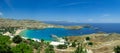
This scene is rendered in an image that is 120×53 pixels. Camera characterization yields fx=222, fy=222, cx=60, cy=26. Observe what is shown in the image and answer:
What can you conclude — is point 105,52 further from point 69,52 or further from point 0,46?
point 0,46

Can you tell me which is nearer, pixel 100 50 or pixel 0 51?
pixel 0 51

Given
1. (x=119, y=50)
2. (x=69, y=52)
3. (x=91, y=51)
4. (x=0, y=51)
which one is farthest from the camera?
(x=91, y=51)

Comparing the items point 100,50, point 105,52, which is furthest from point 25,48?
point 100,50

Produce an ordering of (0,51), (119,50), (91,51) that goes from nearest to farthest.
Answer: (0,51), (119,50), (91,51)

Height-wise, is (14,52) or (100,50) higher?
(14,52)

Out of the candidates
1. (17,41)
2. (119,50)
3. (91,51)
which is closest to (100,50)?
(91,51)

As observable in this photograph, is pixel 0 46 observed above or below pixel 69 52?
above

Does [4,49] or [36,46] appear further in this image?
[36,46]

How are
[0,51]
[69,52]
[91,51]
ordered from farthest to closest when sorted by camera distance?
1. [91,51]
2. [69,52]
3. [0,51]

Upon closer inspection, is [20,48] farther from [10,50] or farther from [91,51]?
[91,51]
